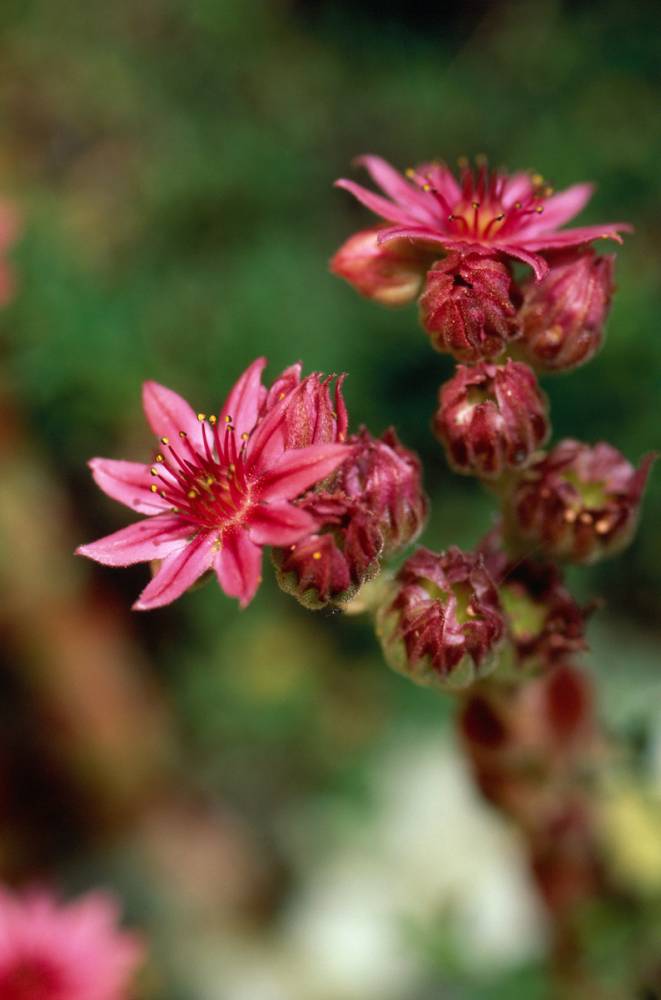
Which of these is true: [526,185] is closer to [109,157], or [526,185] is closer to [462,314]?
[462,314]

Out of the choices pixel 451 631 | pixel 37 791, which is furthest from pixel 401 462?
pixel 37 791

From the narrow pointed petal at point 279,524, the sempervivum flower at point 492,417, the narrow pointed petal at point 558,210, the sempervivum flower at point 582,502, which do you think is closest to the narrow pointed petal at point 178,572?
the narrow pointed petal at point 279,524

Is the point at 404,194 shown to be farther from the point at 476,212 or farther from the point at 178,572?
the point at 178,572

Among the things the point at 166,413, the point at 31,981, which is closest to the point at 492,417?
the point at 166,413

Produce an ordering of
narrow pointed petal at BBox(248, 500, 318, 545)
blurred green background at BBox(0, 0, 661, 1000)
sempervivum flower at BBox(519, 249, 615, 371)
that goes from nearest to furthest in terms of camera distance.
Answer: narrow pointed petal at BBox(248, 500, 318, 545) < sempervivum flower at BBox(519, 249, 615, 371) < blurred green background at BBox(0, 0, 661, 1000)

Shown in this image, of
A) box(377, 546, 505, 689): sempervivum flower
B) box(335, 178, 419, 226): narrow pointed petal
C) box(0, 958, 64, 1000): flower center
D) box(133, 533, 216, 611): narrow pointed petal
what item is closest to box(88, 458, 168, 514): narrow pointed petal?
box(133, 533, 216, 611): narrow pointed petal

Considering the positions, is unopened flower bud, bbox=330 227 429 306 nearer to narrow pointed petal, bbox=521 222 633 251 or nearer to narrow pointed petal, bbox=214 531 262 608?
narrow pointed petal, bbox=521 222 633 251

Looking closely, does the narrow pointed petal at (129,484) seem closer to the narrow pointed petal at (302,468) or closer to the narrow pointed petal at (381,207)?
the narrow pointed petal at (302,468)
